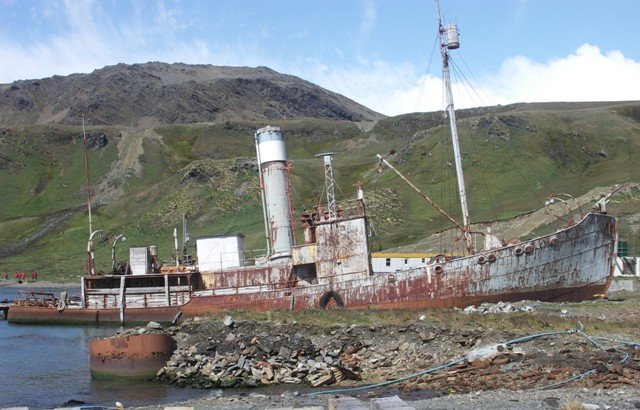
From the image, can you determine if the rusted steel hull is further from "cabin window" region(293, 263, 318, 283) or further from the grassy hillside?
the grassy hillside

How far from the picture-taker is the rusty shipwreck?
4131 cm

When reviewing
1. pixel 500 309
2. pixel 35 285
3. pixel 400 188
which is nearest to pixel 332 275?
pixel 500 309

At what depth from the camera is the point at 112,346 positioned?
96.8 ft

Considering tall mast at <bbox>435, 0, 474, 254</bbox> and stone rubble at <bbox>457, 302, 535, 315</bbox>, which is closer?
stone rubble at <bbox>457, 302, 535, 315</bbox>

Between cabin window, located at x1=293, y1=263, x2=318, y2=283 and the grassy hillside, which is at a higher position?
the grassy hillside

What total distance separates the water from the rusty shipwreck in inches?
191

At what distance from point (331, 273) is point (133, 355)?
17648 millimetres

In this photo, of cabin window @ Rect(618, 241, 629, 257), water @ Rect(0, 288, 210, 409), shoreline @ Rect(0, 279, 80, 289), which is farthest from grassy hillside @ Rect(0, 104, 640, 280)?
water @ Rect(0, 288, 210, 409)

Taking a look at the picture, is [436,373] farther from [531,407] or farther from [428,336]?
[531,407]

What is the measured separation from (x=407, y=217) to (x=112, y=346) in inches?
3246

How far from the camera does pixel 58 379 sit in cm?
3169

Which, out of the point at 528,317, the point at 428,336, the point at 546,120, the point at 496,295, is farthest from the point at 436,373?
the point at 546,120

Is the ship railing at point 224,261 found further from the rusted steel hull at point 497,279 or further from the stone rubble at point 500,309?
the stone rubble at point 500,309

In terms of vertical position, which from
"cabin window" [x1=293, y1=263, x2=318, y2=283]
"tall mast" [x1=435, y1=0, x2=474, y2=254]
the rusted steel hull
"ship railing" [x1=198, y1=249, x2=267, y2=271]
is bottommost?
the rusted steel hull
